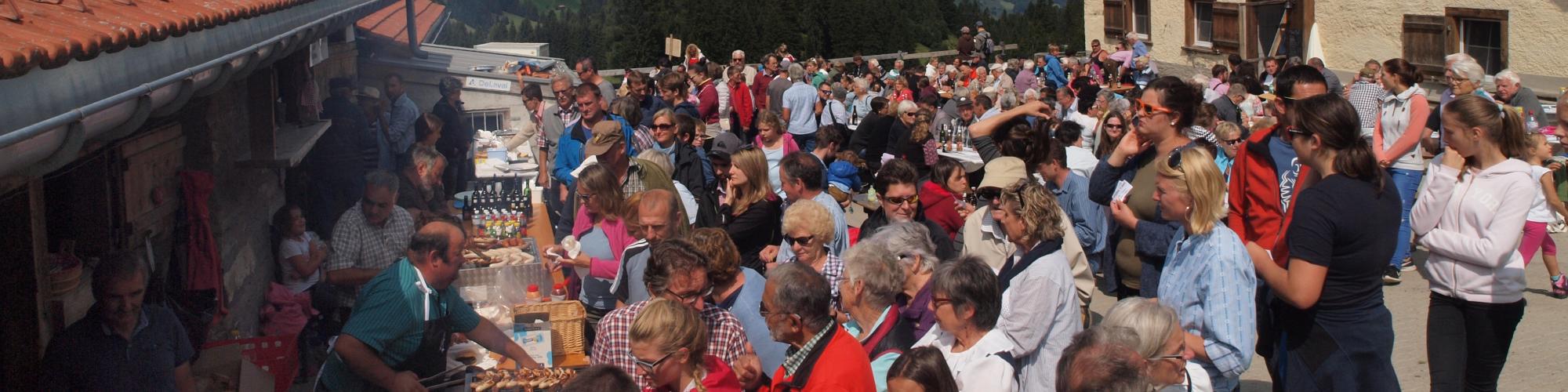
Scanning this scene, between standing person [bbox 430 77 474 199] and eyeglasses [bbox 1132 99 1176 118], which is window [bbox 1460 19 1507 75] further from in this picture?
standing person [bbox 430 77 474 199]

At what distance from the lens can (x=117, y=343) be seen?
453cm

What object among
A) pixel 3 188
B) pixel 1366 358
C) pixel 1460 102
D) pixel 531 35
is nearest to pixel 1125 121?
pixel 1460 102

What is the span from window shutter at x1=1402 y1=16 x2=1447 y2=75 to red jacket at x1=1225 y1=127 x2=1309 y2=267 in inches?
499

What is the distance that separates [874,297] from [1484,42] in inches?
550

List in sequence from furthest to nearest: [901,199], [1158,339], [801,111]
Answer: [801,111] → [901,199] → [1158,339]

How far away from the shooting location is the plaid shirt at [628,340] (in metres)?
4.26

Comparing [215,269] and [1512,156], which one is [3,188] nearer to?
[215,269]

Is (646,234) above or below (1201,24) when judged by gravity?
below

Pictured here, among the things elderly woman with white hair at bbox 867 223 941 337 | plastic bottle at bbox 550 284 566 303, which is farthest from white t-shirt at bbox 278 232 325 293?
elderly woman with white hair at bbox 867 223 941 337

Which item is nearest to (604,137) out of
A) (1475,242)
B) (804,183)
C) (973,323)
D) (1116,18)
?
(804,183)

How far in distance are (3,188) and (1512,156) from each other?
5.44 meters

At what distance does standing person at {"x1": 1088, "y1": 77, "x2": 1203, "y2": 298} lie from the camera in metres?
5.03

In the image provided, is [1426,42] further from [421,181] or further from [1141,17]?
[421,181]

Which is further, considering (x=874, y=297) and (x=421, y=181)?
(x=421, y=181)
